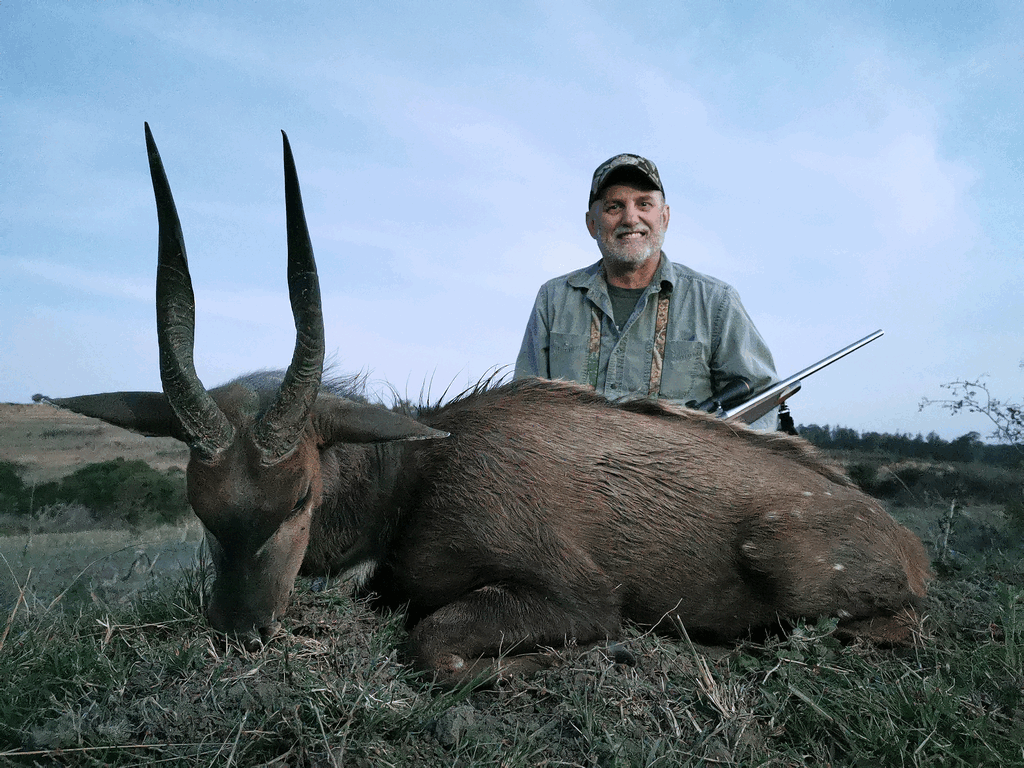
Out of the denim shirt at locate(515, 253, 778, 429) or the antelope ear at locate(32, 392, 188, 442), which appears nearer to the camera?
the antelope ear at locate(32, 392, 188, 442)

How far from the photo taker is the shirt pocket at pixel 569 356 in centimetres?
668

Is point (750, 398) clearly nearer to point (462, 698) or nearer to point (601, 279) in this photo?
point (601, 279)

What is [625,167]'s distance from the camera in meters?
6.55

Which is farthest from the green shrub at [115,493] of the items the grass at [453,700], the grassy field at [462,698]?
the grass at [453,700]

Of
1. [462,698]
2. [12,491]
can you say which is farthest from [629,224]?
[12,491]

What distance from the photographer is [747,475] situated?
4.22 m

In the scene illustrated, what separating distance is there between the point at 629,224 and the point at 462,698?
192 inches

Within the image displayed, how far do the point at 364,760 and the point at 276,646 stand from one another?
3.14ft

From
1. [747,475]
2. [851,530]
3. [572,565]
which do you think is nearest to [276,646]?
A: [572,565]

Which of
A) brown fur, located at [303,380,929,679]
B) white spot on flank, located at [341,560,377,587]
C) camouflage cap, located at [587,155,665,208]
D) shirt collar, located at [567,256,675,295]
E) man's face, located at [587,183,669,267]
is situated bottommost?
white spot on flank, located at [341,560,377,587]

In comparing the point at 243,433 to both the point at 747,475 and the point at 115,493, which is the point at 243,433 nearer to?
the point at 747,475

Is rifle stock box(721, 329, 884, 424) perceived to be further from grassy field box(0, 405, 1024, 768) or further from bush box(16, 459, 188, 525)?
bush box(16, 459, 188, 525)

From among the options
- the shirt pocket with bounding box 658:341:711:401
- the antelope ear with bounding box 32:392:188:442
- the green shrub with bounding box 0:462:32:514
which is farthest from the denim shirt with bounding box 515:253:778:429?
the green shrub with bounding box 0:462:32:514

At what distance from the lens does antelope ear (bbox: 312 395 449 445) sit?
133 inches
